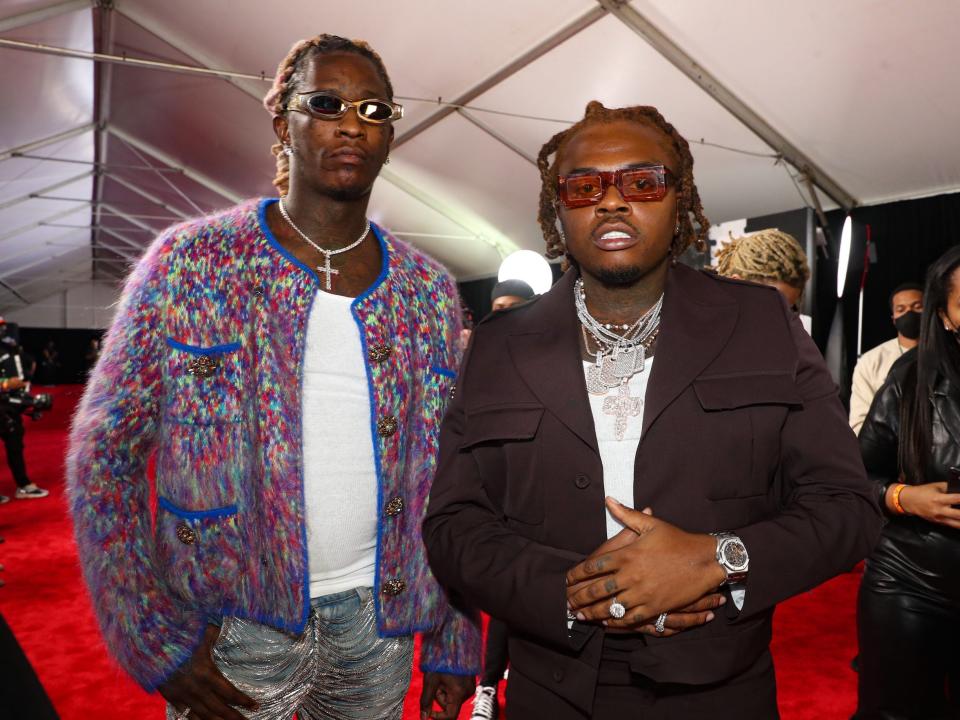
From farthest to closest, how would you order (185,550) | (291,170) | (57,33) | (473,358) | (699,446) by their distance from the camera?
(57,33), (291,170), (473,358), (185,550), (699,446)

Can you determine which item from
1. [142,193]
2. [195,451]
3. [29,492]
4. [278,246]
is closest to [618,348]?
[278,246]

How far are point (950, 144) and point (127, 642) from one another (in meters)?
7.39

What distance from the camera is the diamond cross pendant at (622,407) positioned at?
1.38m

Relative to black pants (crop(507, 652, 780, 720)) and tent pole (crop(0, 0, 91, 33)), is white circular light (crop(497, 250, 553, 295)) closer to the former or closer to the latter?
tent pole (crop(0, 0, 91, 33))

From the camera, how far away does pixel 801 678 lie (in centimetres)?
349

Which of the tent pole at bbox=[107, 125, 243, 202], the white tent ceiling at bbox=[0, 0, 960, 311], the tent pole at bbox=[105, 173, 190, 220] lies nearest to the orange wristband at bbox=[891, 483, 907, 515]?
the white tent ceiling at bbox=[0, 0, 960, 311]

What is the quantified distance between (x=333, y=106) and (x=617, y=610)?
1163 mm

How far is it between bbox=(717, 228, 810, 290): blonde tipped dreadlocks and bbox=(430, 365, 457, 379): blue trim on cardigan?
168 centimetres

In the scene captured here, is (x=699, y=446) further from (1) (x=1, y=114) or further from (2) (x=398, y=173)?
(1) (x=1, y=114)

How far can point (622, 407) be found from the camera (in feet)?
4.58

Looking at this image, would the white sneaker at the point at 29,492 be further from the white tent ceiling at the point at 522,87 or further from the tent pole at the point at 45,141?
the tent pole at the point at 45,141

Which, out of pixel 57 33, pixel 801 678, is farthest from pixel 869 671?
pixel 57 33

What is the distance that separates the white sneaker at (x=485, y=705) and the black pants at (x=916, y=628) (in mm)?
1389

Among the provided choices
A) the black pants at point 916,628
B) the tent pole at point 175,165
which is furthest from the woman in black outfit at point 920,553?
the tent pole at point 175,165
